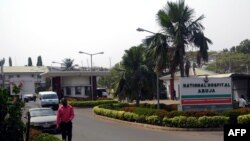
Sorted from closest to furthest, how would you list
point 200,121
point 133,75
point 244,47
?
point 200,121 < point 133,75 < point 244,47

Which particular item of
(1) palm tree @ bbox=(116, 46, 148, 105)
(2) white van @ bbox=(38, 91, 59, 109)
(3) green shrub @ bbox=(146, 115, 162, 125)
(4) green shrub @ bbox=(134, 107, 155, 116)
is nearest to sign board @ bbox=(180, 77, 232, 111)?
(4) green shrub @ bbox=(134, 107, 155, 116)

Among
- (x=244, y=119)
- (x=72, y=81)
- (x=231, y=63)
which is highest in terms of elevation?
(x=231, y=63)

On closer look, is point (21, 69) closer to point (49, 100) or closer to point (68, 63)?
point (68, 63)

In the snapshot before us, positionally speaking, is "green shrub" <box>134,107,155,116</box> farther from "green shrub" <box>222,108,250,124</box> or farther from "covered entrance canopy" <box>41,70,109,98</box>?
"covered entrance canopy" <box>41,70,109,98</box>

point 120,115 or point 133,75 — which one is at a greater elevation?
point 133,75

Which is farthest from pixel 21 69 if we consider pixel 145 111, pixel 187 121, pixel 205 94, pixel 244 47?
pixel 187 121

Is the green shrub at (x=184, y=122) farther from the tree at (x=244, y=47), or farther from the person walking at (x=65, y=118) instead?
the tree at (x=244, y=47)

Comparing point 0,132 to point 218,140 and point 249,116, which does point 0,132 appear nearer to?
point 218,140

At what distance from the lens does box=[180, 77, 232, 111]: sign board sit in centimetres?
2694

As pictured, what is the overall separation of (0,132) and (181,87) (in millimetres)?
15537

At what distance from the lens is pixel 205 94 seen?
88.6 ft

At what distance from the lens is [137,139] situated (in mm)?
19734

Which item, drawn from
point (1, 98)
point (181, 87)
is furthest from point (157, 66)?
point (1, 98)

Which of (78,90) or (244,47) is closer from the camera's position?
(78,90)
